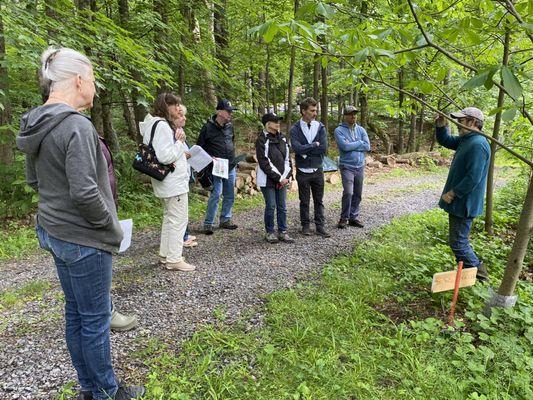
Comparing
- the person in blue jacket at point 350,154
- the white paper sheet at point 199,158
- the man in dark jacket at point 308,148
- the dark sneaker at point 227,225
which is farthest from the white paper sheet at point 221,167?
the person in blue jacket at point 350,154

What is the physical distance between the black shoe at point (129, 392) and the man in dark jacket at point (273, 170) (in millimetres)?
3401

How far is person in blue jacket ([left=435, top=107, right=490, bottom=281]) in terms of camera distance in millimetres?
3580

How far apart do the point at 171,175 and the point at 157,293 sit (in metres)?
1.31

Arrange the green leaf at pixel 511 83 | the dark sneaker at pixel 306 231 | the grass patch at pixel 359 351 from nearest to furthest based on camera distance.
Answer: the green leaf at pixel 511 83
the grass patch at pixel 359 351
the dark sneaker at pixel 306 231

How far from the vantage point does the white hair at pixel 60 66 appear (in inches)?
72.6

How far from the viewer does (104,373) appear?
2.12 m

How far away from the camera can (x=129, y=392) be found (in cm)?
225

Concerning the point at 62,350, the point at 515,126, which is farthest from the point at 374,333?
the point at 515,126

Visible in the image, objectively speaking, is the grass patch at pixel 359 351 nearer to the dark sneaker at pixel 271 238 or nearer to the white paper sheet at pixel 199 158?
the dark sneaker at pixel 271 238

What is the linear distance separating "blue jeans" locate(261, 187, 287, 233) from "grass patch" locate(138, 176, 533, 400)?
1.73 meters

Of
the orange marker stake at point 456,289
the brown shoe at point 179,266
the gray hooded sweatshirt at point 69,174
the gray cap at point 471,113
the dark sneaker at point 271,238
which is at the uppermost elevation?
the gray cap at point 471,113

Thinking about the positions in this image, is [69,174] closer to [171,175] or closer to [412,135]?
[171,175]

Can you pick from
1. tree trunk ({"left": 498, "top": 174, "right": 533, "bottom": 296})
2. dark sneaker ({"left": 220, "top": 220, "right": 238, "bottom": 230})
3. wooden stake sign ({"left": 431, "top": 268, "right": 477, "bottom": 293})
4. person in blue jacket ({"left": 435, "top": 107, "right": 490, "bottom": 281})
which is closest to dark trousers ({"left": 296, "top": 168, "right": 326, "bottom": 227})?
dark sneaker ({"left": 220, "top": 220, "right": 238, "bottom": 230})

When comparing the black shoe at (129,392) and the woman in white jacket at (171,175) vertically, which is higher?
the woman in white jacket at (171,175)
